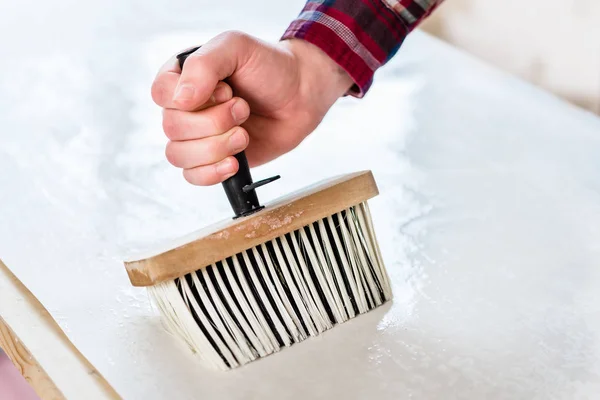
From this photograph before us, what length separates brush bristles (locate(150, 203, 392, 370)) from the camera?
0.76 m

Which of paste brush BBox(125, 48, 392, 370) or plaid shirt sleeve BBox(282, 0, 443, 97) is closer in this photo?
paste brush BBox(125, 48, 392, 370)

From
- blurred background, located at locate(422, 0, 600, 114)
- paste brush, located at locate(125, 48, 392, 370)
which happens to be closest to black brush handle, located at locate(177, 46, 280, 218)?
paste brush, located at locate(125, 48, 392, 370)

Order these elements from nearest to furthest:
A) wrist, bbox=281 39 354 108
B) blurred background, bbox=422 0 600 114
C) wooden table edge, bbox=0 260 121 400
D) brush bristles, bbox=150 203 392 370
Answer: wooden table edge, bbox=0 260 121 400 < brush bristles, bbox=150 203 392 370 < wrist, bbox=281 39 354 108 < blurred background, bbox=422 0 600 114

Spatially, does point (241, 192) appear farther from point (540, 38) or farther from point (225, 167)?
point (540, 38)

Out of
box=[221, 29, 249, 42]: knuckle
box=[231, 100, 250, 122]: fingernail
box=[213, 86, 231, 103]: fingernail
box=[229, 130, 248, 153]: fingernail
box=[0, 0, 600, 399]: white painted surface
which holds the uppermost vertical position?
box=[221, 29, 249, 42]: knuckle

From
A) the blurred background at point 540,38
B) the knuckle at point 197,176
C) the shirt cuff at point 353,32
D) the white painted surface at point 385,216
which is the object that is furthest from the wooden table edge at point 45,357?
the blurred background at point 540,38

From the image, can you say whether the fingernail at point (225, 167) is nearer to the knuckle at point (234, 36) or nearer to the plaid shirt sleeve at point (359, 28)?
Answer: the knuckle at point (234, 36)

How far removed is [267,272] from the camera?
2.62ft

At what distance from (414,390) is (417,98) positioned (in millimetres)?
632

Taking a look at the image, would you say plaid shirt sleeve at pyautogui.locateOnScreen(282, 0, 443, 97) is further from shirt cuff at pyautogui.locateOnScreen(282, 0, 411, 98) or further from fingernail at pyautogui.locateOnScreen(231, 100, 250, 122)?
fingernail at pyautogui.locateOnScreen(231, 100, 250, 122)

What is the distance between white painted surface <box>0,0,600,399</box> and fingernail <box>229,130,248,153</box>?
0.62 feet

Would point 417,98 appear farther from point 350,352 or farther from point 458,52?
point 350,352

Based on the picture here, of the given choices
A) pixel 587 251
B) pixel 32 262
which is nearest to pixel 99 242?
pixel 32 262

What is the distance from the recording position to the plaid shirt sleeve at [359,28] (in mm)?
971
